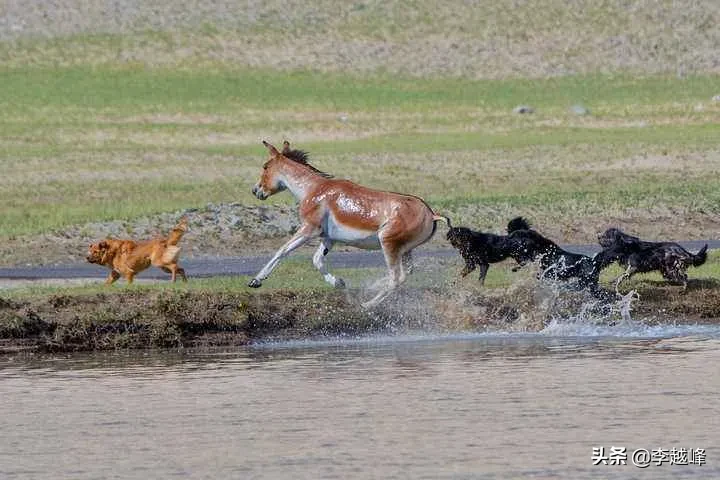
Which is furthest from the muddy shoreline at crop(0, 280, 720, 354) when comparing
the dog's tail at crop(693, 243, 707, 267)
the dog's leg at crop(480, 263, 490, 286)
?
the dog's leg at crop(480, 263, 490, 286)

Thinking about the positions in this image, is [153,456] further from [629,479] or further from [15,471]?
[629,479]

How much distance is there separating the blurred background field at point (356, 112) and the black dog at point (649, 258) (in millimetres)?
7311

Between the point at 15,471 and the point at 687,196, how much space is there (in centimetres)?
1817

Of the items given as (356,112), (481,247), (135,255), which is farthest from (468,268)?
(356,112)

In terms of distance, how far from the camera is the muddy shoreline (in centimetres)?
1526

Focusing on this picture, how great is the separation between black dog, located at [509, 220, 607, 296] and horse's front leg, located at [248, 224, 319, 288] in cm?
206

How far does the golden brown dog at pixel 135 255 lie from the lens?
1748 centimetres

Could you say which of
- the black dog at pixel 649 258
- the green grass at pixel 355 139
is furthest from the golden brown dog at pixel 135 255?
the green grass at pixel 355 139

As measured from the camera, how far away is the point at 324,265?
16.3 metres

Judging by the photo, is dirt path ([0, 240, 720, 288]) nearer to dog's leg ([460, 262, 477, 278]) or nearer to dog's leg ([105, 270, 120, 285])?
dog's leg ([105, 270, 120, 285])

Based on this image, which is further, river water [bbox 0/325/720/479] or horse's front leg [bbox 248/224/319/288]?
horse's front leg [bbox 248/224/319/288]

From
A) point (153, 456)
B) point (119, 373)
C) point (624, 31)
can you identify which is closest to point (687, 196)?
→ point (119, 373)

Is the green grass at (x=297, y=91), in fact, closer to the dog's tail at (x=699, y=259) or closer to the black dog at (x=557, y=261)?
the black dog at (x=557, y=261)

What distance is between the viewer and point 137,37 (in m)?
58.5
